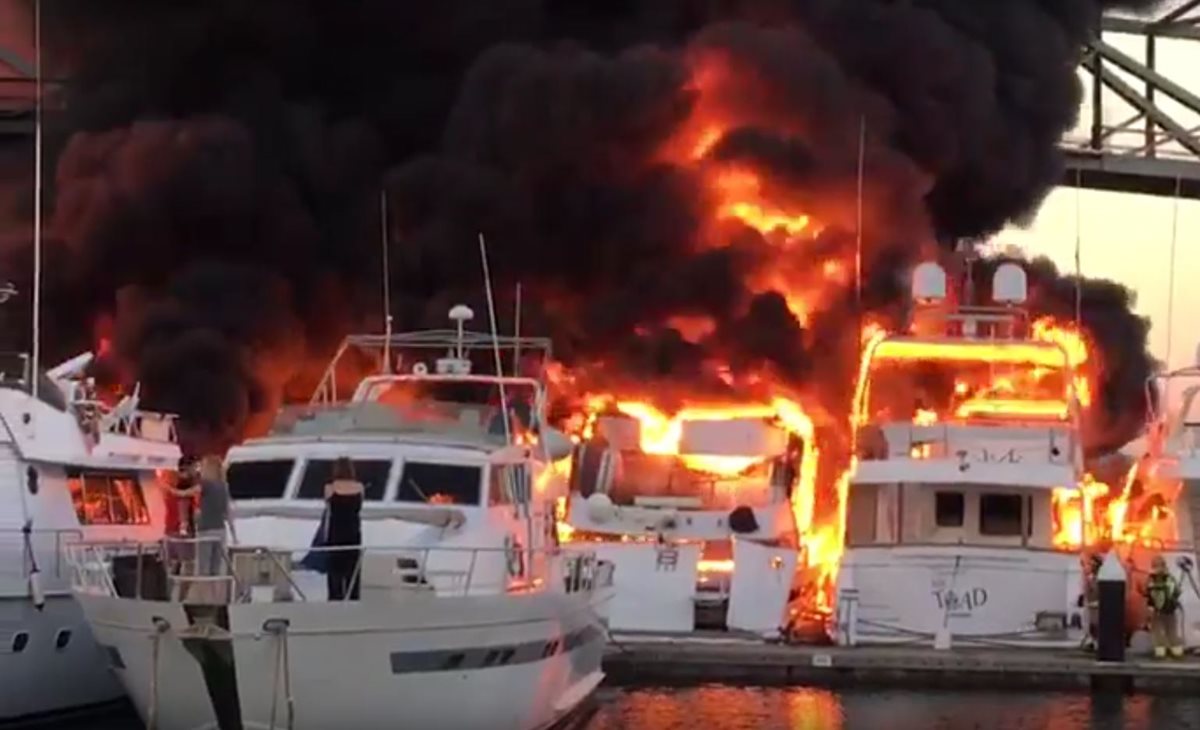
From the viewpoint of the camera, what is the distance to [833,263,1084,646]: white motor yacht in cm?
2538

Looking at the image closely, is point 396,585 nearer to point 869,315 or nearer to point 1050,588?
point 1050,588

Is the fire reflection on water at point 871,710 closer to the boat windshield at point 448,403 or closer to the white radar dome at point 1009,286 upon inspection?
the boat windshield at point 448,403

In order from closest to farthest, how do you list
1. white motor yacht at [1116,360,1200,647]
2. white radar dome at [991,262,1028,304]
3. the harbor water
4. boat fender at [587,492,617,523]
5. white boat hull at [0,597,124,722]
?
1. white boat hull at [0,597,124,722]
2. the harbor water
3. white motor yacht at [1116,360,1200,647]
4. boat fender at [587,492,617,523]
5. white radar dome at [991,262,1028,304]

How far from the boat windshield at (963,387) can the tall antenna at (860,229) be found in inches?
173

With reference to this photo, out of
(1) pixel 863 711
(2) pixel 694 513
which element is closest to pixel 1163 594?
(1) pixel 863 711

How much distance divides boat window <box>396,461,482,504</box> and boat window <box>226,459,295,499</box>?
112cm

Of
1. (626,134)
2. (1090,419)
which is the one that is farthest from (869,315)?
(1090,419)

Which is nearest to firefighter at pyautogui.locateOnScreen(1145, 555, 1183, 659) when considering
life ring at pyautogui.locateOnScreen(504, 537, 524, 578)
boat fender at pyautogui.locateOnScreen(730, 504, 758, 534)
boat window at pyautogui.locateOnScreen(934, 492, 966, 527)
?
boat window at pyautogui.locateOnScreen(934, 492, 966, 527)

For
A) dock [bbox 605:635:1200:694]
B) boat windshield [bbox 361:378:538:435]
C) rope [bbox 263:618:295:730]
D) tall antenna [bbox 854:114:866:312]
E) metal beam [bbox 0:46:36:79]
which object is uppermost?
metal beam [bbox 0:46:36:79]

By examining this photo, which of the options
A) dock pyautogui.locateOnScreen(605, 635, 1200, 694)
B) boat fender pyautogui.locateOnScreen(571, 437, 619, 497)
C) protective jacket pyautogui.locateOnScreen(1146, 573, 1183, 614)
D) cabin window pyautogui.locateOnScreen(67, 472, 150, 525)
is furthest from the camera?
boat fender pyautogui.locateOnScreen(571, 437, 619, 497)

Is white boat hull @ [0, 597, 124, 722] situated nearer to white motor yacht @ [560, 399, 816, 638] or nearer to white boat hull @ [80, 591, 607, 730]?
white boat hull @ [80, 591, 607, 730]

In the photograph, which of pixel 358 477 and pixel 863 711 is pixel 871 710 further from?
pixel 358 477

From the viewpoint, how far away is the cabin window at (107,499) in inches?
861

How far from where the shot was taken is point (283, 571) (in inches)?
651
